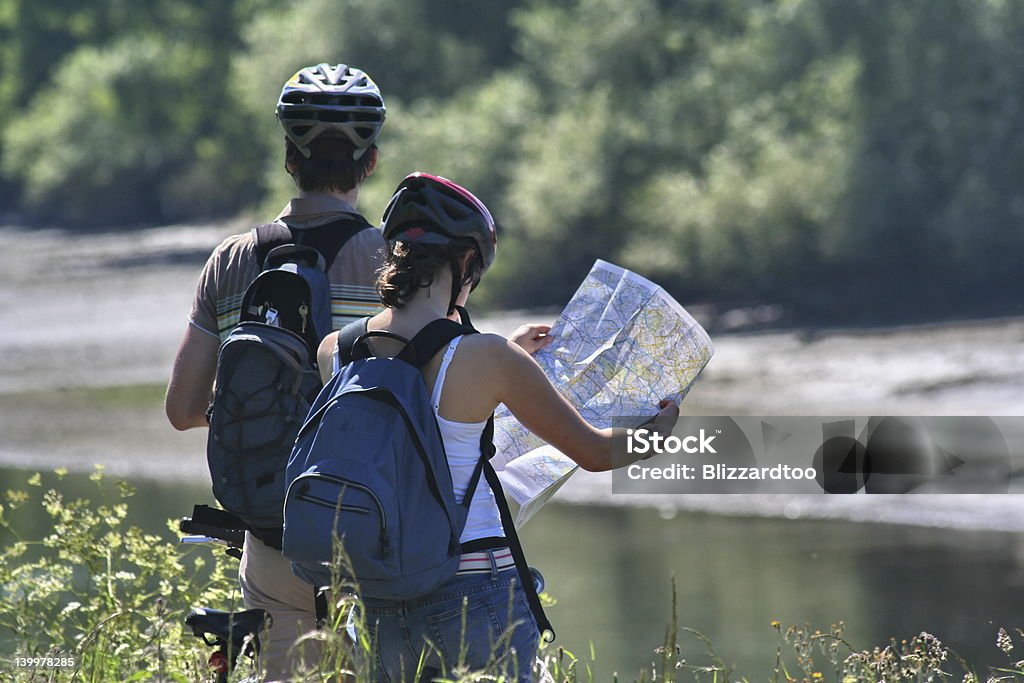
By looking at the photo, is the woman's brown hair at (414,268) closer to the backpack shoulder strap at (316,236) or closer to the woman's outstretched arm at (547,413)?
the woman's outstretched arm at (547,413)

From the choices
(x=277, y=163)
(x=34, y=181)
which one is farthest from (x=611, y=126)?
(x=34, y=181)

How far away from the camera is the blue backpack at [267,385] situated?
3.12 meters

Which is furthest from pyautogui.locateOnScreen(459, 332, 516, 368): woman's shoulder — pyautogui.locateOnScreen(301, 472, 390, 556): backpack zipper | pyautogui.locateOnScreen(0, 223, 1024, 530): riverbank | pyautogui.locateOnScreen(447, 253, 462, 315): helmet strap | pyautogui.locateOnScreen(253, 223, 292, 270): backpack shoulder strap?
pyautogui.locateOnScreen(0, 223, 1024, 530): riverbank

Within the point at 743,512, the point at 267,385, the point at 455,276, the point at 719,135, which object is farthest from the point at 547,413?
the point at 719,135

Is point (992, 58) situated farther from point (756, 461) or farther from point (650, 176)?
point (756, 461)

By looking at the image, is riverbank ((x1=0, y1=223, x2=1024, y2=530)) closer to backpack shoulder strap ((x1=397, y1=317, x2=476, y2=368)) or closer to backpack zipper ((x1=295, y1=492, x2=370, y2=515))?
backpack shoulder strap ((x1=397, y1=317, x2=476, y2=368))

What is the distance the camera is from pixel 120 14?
4403 cm

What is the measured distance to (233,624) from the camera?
10.4 feet

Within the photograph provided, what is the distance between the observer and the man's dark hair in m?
3.36

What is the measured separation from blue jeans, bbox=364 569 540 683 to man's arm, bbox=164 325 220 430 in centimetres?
78

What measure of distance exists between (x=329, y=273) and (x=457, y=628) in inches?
35.3

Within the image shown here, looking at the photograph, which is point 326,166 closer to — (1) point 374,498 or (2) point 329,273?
(2) point 329,273

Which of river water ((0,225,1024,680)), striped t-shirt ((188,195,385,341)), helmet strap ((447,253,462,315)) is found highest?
river water ((0,225,1024,680))

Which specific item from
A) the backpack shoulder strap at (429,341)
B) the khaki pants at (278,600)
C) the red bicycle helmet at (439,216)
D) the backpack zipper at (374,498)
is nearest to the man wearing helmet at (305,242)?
the khaki pants at (278,600)
